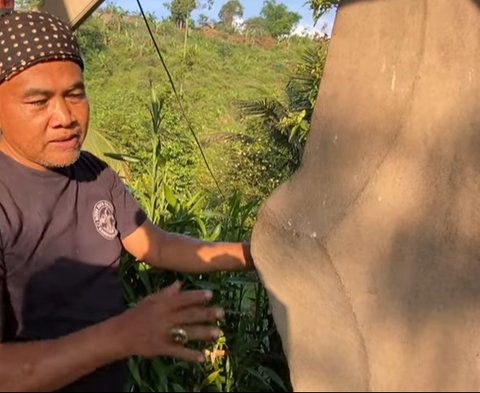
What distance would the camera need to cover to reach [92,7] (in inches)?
109

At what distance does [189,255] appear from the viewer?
1975 millimetres

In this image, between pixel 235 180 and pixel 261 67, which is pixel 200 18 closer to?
pixel 261 67

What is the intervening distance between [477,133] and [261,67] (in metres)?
27.5

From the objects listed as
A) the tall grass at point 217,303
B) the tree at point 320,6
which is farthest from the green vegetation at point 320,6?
the tall grass at point 217,303

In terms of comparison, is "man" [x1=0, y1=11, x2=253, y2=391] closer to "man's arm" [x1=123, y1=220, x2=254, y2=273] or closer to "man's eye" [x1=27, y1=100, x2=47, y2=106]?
"man's eye" [x1=27, y1=100, x2=47, y2=106]

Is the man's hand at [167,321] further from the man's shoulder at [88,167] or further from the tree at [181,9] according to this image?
the tree at [181,9]

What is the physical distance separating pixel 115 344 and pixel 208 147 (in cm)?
1448

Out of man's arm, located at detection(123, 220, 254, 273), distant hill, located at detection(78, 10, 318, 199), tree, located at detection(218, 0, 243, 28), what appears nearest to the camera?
man's arm, located at detection(123, 220, 254, 273)

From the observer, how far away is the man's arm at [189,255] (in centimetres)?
196

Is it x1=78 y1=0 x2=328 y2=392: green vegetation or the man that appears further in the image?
x1=78 y1=0 x2=328 y2=392: green vegetation

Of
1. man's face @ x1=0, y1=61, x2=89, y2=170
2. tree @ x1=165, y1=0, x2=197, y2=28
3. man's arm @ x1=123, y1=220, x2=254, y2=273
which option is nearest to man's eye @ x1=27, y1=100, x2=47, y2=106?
man's face @ x1=0, y1=61, x2=89, y2=170

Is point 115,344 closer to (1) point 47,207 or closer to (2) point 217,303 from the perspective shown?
(1) point 47,207

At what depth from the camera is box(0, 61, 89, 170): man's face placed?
1.59m

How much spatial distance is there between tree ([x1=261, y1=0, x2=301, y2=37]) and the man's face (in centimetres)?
3632
